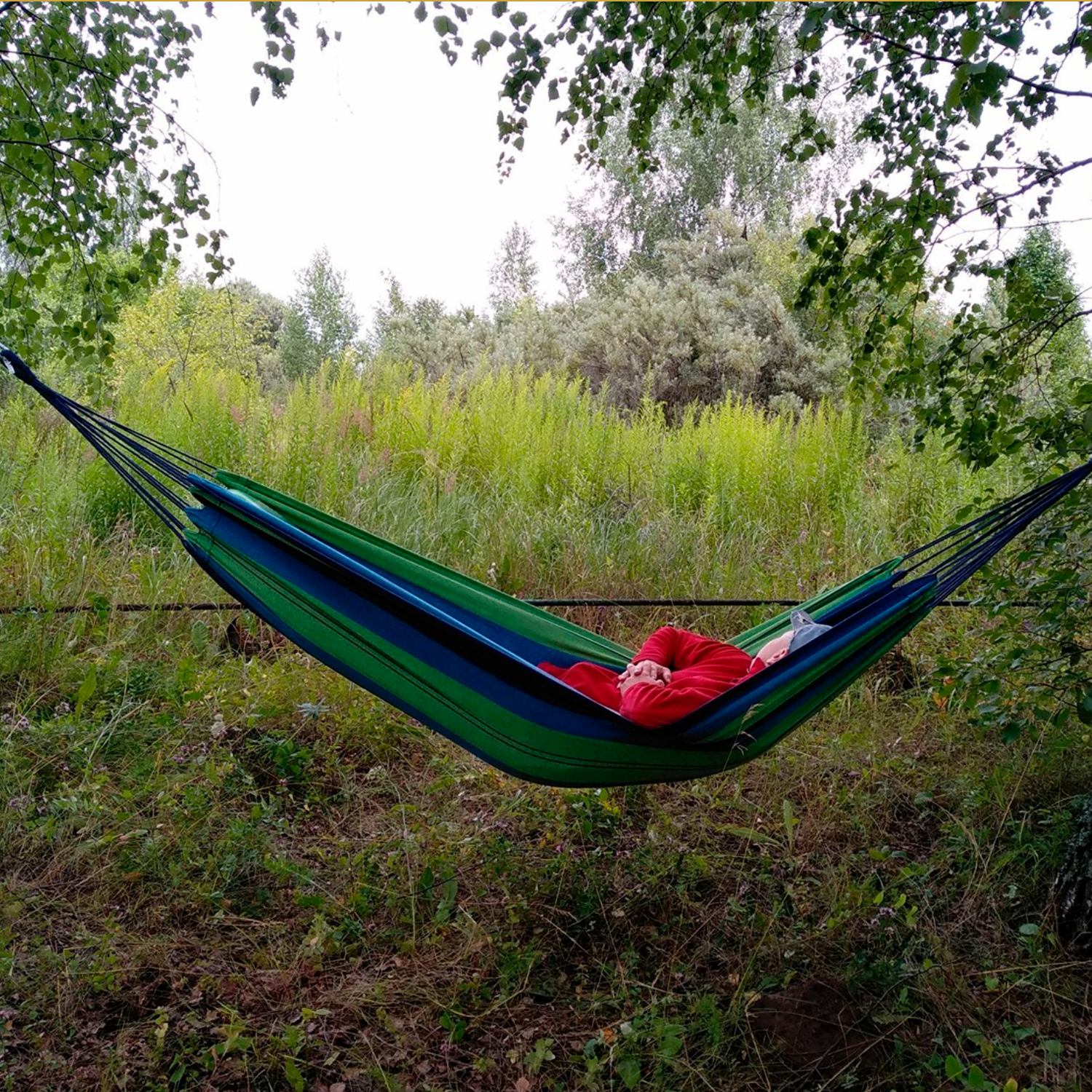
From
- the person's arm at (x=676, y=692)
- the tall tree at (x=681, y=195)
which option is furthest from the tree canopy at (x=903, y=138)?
the tall tree at (x=681, y=195)

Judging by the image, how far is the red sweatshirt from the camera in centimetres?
147

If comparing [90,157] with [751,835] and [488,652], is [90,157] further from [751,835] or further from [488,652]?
[751,835]

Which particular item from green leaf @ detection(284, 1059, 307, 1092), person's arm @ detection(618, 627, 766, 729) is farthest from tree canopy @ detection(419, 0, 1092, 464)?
green leaf @ detection(284, 1059, 307, 1092)

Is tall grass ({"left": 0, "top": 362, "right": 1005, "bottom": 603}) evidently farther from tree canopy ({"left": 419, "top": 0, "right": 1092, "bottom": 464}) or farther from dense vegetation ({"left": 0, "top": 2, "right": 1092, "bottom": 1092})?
tree canopy ({"left": 419, "top": 0, "right": 1092, "bottom": 464})

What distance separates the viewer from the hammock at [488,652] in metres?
1.34

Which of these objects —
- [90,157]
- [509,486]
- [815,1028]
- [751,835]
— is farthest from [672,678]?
[509,486]

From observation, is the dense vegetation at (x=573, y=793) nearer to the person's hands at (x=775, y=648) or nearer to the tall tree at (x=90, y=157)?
the tall tree at (x=90, y=157)

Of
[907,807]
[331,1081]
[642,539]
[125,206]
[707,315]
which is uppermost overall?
[707,315]

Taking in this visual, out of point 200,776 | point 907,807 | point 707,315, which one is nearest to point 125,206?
point 200,776

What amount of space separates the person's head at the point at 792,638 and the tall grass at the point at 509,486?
1036 millimetres

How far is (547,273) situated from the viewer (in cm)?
1532

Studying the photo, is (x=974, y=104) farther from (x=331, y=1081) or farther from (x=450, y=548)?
(x=450, y=548)

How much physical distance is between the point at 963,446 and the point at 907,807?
0.80 m

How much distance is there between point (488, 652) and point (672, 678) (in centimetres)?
62
